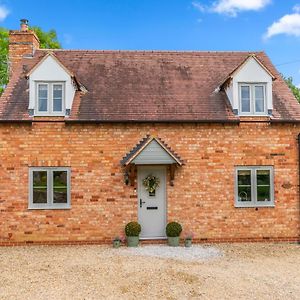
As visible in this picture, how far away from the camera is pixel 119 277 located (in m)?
9.19

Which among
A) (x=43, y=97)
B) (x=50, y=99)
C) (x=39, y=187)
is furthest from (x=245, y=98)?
(x=39, y=187)

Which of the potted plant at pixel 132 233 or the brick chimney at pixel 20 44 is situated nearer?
the potted plant at pixel 132 233

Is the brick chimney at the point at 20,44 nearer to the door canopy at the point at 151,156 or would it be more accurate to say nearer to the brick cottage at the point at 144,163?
the brick cottage at the point at 144,163

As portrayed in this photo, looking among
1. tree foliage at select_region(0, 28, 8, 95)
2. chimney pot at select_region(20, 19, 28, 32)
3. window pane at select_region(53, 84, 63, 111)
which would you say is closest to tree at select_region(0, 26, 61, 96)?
tree foliage at select_region(0, 28, 8, 95)

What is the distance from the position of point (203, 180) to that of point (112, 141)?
11.6 ft

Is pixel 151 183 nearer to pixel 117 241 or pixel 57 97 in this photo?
pixel 117 241

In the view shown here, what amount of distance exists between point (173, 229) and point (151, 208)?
1151 mm

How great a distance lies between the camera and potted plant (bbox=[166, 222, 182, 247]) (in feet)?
41.6

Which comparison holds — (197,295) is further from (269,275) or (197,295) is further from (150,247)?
(150,247)

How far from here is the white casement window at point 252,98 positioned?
541 inches

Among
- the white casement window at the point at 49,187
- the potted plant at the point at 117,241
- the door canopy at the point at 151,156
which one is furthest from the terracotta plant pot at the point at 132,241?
the white casement window at the point at 49,187

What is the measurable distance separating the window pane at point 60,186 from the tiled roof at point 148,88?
2059 mm

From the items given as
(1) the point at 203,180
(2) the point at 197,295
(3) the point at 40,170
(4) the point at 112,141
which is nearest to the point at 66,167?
(3) the point at 40,170

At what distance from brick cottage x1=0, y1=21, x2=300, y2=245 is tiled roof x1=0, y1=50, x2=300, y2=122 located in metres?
0.07
